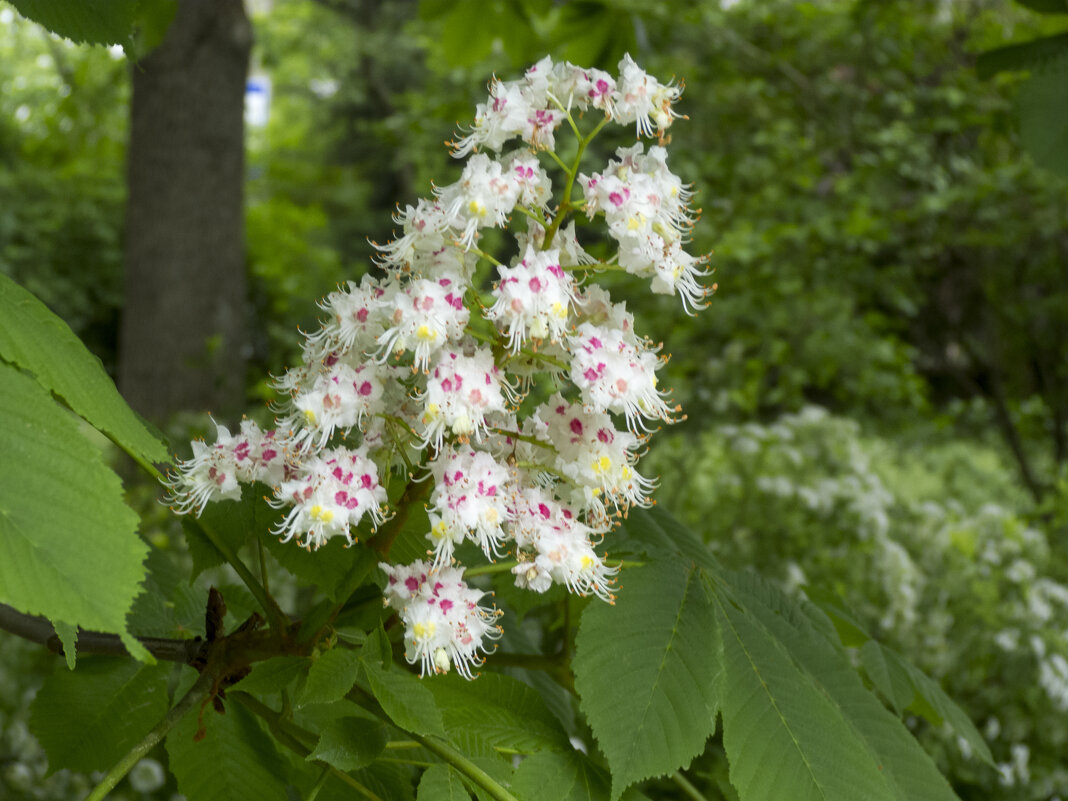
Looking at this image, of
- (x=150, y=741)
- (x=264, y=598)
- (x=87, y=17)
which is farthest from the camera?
(x=87, y=17)

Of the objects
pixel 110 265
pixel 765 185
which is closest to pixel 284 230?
pixel 110 265

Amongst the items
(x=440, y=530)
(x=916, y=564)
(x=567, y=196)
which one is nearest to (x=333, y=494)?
(x=440, y=530)

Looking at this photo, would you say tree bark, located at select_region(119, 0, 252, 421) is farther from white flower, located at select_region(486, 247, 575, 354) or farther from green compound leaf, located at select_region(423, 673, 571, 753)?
white flower, located at select_region(486, 247, 575, 354)

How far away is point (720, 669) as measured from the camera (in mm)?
807

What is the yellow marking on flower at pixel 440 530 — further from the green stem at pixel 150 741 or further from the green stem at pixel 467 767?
the green stem at pixel 150 741

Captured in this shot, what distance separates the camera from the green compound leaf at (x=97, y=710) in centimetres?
108

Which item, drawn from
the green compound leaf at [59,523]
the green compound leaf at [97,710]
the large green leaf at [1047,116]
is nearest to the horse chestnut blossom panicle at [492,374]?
the green compound leaf at [59,523]

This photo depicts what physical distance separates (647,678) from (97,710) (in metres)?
0.66

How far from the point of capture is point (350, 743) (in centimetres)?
80

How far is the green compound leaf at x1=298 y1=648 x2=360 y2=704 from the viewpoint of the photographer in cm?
75

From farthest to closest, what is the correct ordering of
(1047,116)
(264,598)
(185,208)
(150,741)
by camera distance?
(185,208)
(1047,116)
(264,598)
(150,741)

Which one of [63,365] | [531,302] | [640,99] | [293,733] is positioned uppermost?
[640,99]

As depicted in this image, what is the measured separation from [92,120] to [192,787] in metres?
9.71

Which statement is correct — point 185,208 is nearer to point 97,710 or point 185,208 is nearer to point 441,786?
point 97,710
